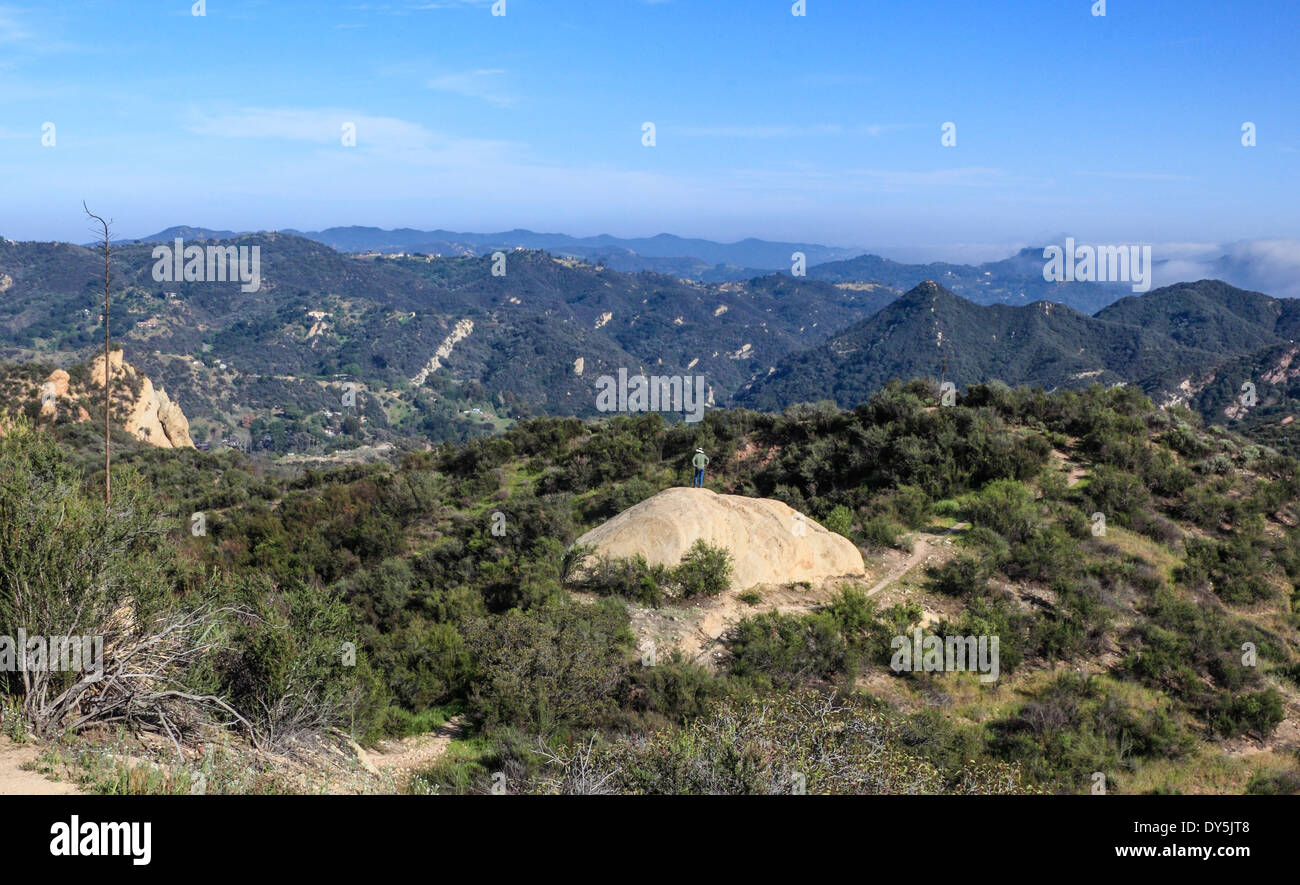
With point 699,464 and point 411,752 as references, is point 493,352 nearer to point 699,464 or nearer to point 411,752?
point 699,464

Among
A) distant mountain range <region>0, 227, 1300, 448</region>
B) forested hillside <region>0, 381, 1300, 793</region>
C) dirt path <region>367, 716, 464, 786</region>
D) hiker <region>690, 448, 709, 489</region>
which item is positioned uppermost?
distant mountain range <region>0, 227, 1300, 448</region>

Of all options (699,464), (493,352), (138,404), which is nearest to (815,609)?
(699,464)

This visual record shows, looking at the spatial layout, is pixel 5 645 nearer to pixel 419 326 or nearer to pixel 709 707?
pixel 709 707

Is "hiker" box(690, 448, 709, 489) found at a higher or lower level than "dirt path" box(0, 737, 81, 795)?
higher

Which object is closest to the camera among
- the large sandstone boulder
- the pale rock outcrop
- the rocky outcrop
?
the large sandstone boulder

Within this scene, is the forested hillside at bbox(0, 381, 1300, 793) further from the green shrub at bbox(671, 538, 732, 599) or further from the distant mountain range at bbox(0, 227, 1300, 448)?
the distant mountain range at bbox(0, 227, 1300, 448)

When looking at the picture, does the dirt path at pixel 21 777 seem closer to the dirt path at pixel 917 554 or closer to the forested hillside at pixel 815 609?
the forested hillside at pixel 815 609

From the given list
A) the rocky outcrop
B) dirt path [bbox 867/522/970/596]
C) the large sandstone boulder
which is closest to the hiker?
the large sandstone boulder
